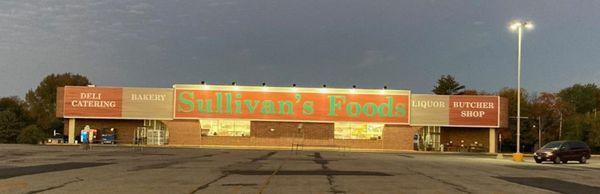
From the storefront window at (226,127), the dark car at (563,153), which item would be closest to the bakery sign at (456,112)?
the storefront window at (226,127)

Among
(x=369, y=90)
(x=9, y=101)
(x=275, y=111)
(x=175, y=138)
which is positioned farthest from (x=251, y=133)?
(x=9, y=101)

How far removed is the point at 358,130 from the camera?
70688 millimetres

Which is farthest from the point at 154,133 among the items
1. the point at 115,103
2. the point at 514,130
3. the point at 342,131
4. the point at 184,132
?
the point at 514,130

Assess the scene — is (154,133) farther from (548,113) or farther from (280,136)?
(548,113)

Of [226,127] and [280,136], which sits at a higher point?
[226,127]

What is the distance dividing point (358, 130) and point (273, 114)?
9771 mm

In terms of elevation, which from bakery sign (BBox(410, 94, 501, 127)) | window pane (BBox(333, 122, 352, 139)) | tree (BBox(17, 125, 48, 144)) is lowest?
Result: tree (BBox(17, 125, 48, 144))

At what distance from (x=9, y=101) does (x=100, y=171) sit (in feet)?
267

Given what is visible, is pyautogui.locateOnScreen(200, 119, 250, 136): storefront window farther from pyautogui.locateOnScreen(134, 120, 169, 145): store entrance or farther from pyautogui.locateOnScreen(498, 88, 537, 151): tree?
pyautogui.locateOnScreen(498, 88, 537, 151): tree

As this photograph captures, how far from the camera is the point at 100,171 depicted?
22922mm

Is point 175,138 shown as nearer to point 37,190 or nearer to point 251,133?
point 251,133

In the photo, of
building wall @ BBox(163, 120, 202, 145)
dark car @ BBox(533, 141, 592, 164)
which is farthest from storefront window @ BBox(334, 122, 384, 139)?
dark car @ BBox(533, 141, 592, 164)

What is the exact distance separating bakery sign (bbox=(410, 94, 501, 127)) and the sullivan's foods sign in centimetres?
158

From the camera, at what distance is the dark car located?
42.6 meters
